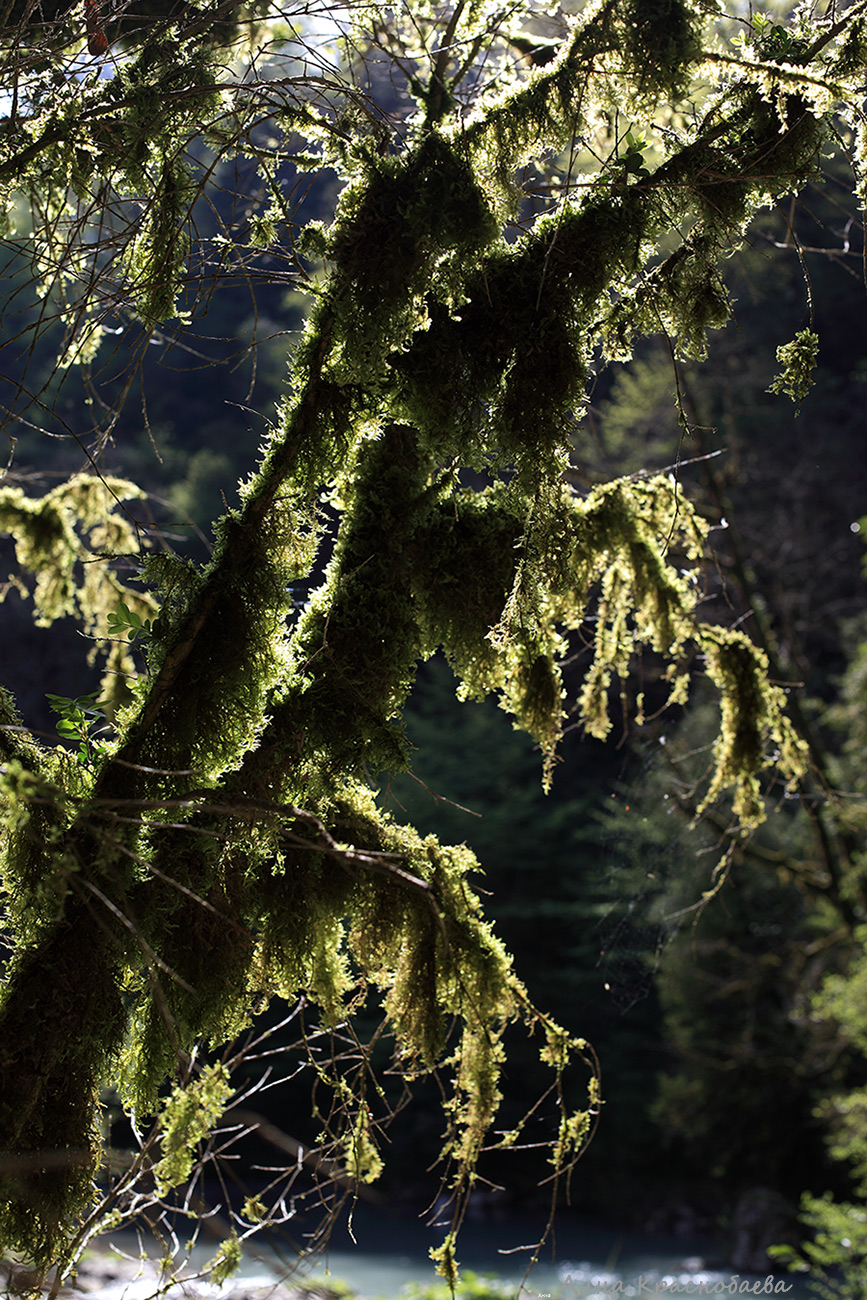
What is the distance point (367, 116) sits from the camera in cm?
168

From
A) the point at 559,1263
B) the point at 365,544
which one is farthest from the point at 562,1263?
the point at 365,544

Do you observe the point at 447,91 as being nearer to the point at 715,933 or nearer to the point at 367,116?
the point at 367,116

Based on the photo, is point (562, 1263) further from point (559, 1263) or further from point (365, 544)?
point (365, 544)

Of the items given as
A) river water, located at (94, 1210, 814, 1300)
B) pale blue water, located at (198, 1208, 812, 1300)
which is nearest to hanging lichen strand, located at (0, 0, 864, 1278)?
river water, located at (94, 1210, 814, 1300)

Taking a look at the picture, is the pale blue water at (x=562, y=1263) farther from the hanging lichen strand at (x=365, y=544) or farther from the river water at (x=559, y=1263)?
the hanging lichen strand at (x=365, y=544)

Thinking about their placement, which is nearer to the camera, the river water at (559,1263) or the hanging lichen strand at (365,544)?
the hanging lichen strand at (365,544)

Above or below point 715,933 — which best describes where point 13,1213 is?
below

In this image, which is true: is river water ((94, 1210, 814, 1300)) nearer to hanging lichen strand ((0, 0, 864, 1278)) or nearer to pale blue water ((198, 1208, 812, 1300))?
pale blue water ((198, 1208, 812, 1300))

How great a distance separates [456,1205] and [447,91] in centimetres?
195

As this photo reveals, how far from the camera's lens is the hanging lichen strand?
1.47 m

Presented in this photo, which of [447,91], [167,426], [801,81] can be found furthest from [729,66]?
[167,426]

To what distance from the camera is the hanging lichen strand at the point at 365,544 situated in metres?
1.47

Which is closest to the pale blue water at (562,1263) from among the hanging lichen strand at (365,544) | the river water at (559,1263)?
the river water at (559,1263)

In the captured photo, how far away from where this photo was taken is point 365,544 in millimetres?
1771
